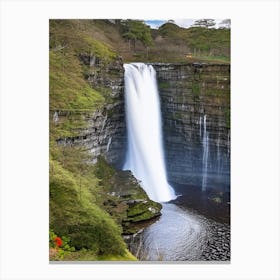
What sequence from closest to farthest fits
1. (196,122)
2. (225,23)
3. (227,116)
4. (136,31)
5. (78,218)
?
(78,218) → (225,23) → (136,31) → (227,116) → (196,122)

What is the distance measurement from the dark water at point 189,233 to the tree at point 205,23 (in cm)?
340

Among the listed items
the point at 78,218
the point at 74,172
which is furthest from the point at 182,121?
the point at 78,218

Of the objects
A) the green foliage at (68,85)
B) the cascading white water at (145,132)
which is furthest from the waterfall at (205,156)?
the green foliage at (68,85)

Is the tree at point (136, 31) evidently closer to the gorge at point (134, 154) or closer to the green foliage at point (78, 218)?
the gorge at point (134, 154)

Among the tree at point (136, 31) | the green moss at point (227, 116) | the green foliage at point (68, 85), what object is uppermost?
the tree at point (136, 31)

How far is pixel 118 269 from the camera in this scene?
9.66 m

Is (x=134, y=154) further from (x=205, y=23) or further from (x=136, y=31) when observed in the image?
(x=205, y=23)

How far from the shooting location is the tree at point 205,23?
33.0 ft

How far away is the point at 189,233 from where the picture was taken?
10.7 metres

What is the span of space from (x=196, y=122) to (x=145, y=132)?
1.67 metres

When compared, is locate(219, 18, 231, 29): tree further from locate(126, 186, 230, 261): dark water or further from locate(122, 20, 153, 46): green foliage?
locate(126, 186, 230, 261): dark water

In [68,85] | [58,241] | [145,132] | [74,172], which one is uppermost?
[68,85]

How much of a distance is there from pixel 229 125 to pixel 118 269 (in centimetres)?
359
